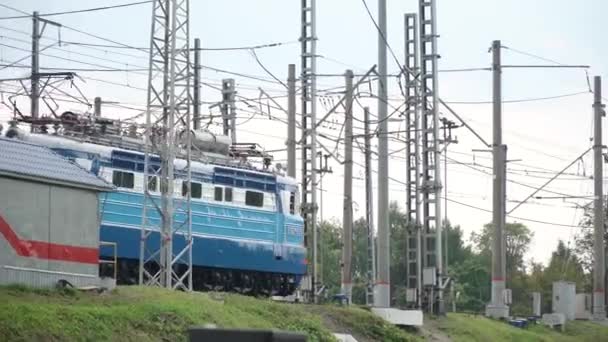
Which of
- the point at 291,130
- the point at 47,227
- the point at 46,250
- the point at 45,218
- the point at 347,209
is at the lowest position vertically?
the point at 46,250

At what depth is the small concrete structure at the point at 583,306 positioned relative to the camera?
76.8m

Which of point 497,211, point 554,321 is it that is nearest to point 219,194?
point 497,211

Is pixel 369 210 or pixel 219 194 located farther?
pixel 369 210

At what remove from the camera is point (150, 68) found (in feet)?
135

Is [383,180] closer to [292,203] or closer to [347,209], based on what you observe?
[292,203]

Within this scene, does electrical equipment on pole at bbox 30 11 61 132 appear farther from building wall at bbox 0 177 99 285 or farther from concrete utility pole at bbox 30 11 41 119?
building wall at bbox 0 177 99 285

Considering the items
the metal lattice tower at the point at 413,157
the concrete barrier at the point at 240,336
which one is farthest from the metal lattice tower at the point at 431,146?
the concrete barrier at the point at 240,336

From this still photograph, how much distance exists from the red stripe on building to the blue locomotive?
646 cm

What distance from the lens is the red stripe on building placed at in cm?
3400

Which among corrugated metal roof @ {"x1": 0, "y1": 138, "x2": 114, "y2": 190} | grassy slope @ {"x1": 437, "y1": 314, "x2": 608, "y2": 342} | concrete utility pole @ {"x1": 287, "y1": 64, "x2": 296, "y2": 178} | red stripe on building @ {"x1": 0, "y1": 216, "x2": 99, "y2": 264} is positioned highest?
concrete utility pole @ {"x1": 287, "y1": 64, "x2": 296, "y2": 178}

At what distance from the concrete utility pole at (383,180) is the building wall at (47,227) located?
53.5ft

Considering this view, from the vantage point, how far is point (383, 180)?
167 feet

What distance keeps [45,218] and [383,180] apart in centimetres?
1860

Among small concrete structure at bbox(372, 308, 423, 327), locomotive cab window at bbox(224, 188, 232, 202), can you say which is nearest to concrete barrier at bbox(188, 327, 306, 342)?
small concrete structure at bbox(372, 308, 423, 327)
